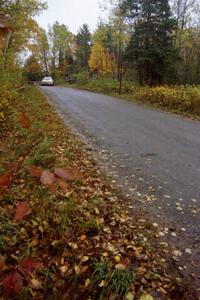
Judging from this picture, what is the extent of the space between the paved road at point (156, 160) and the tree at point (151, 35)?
13.4 meters

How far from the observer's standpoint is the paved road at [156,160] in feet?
12.1

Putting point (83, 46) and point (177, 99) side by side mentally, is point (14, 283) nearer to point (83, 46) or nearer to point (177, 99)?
point (177, 99)

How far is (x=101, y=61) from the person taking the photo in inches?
1679

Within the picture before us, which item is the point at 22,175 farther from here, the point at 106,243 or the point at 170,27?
the point at 170,27

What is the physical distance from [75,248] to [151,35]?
22.1 m

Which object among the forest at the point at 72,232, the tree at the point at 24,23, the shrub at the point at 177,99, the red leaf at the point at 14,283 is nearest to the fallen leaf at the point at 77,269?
the forest at the point at 72,232

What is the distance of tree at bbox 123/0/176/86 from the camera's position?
22.0 metres

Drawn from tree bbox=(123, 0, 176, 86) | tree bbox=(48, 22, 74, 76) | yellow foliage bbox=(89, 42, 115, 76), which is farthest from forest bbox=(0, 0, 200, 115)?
tree bbox=(48, 22, 74, 76)

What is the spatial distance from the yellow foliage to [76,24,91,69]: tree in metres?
6.74

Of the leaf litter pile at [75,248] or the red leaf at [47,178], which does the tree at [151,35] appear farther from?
the red leaf at [47,178]

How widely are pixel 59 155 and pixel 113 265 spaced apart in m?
2.99

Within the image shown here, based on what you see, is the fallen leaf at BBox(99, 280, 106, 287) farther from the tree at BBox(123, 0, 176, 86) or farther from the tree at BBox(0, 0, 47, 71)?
the tree at BBox(123, 0, 176, 86)

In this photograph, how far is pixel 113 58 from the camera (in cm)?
4125

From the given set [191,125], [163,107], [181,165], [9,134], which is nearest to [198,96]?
[163,107]
